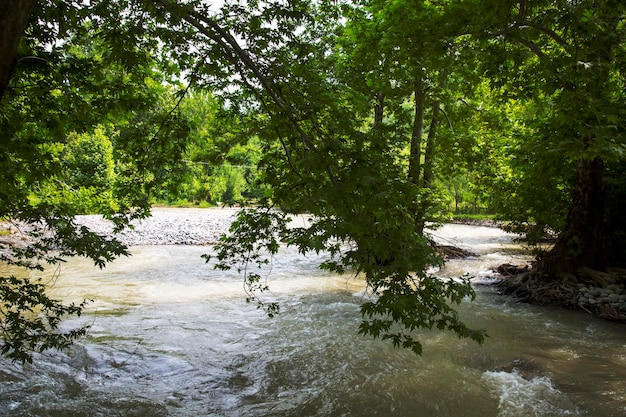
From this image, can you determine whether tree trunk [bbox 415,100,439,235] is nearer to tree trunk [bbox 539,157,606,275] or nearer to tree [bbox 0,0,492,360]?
tree trunk [bbox 539,157,606,275]

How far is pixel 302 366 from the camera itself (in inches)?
251

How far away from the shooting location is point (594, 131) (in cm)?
397

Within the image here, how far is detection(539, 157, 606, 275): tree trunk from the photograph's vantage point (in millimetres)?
9312

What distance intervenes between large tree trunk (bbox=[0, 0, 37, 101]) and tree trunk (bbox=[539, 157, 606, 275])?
9.78 m

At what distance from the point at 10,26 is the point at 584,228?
10.5 meters

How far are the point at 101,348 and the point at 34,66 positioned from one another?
14.1 ft

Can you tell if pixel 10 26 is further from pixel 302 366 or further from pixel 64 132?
pixel 302 366

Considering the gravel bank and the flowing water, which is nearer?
the flowing water

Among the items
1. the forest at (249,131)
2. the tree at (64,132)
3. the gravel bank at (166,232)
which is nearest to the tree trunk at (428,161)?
the forest at (249,131)

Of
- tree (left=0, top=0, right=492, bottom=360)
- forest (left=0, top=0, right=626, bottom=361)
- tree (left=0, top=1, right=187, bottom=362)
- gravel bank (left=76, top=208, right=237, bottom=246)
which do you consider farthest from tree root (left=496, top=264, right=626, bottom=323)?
gravel bank (left=76, top=208, right=237, bottom=246)

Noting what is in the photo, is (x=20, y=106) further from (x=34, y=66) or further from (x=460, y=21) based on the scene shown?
(x=460, y=21)

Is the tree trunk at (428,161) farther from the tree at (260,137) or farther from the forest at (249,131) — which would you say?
the tree at (260,137)

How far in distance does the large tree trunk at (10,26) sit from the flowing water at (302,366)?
3.91m

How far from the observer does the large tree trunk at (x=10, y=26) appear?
2316mm
